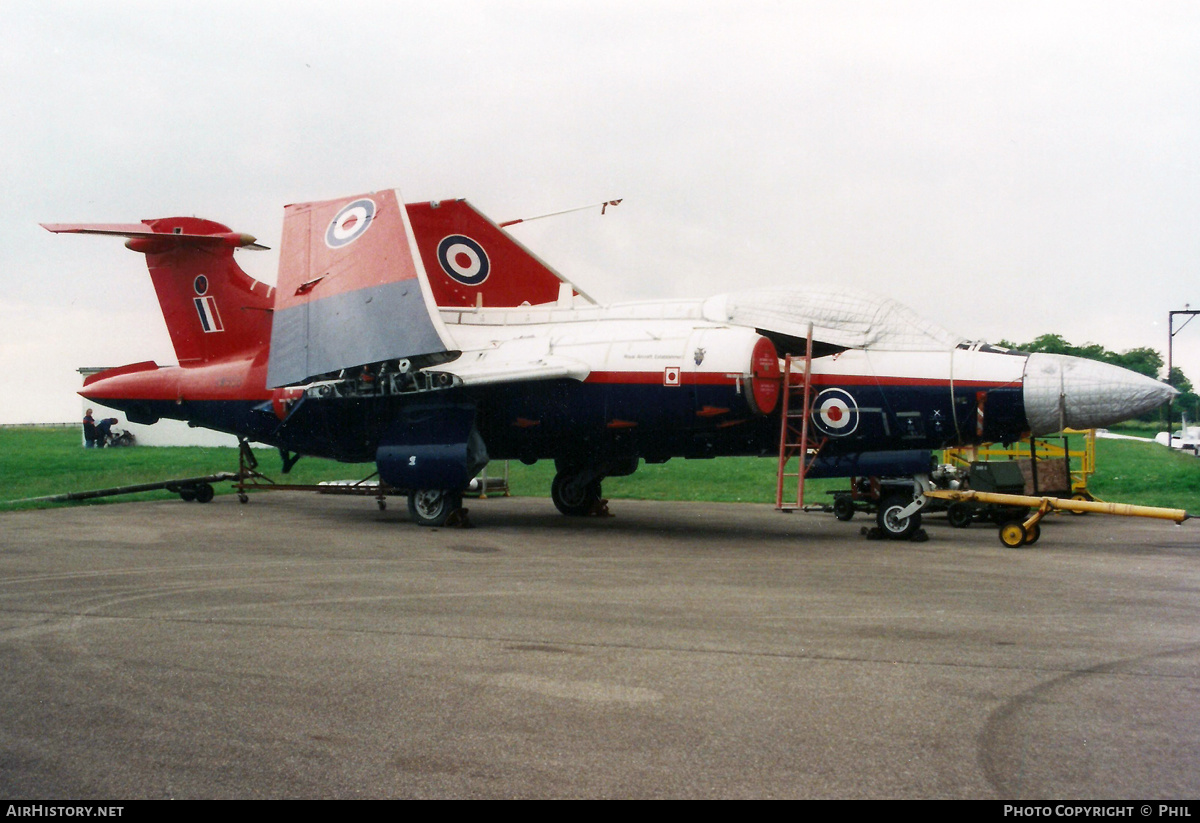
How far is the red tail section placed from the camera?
18047 mm

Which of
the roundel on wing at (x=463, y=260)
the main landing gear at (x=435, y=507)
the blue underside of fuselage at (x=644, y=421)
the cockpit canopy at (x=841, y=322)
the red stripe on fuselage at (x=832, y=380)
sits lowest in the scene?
the main landing gear at (x=435, y=507)

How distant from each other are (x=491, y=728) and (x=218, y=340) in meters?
17.6

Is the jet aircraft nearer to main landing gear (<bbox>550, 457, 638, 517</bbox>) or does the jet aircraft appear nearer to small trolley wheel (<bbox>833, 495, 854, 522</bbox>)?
main landing gear (<bbox>550, 457, 638, 517</bbox>)

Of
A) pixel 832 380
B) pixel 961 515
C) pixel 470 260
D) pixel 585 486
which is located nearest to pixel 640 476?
pixel 585 486

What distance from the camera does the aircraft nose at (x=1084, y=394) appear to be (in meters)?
12.5

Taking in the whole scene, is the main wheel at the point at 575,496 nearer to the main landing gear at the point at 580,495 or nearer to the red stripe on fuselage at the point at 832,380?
the main landing gear at the point at 580,495

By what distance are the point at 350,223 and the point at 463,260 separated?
2.22m

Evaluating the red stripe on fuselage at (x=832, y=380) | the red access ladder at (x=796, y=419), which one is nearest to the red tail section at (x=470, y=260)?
the red stripe on fuselage at (x=832, y=380)

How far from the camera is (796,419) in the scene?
13945mm

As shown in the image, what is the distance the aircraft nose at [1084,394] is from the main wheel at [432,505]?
8.99m

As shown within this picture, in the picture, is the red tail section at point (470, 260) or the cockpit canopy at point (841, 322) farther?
the red tail section at point (470, 260)

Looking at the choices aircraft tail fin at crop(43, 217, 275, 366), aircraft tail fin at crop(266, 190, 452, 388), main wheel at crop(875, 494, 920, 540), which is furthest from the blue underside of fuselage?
aircraft tail fin at crop(43, 217, 275, 366)

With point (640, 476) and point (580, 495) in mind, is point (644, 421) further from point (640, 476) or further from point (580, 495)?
point (640, 476)
